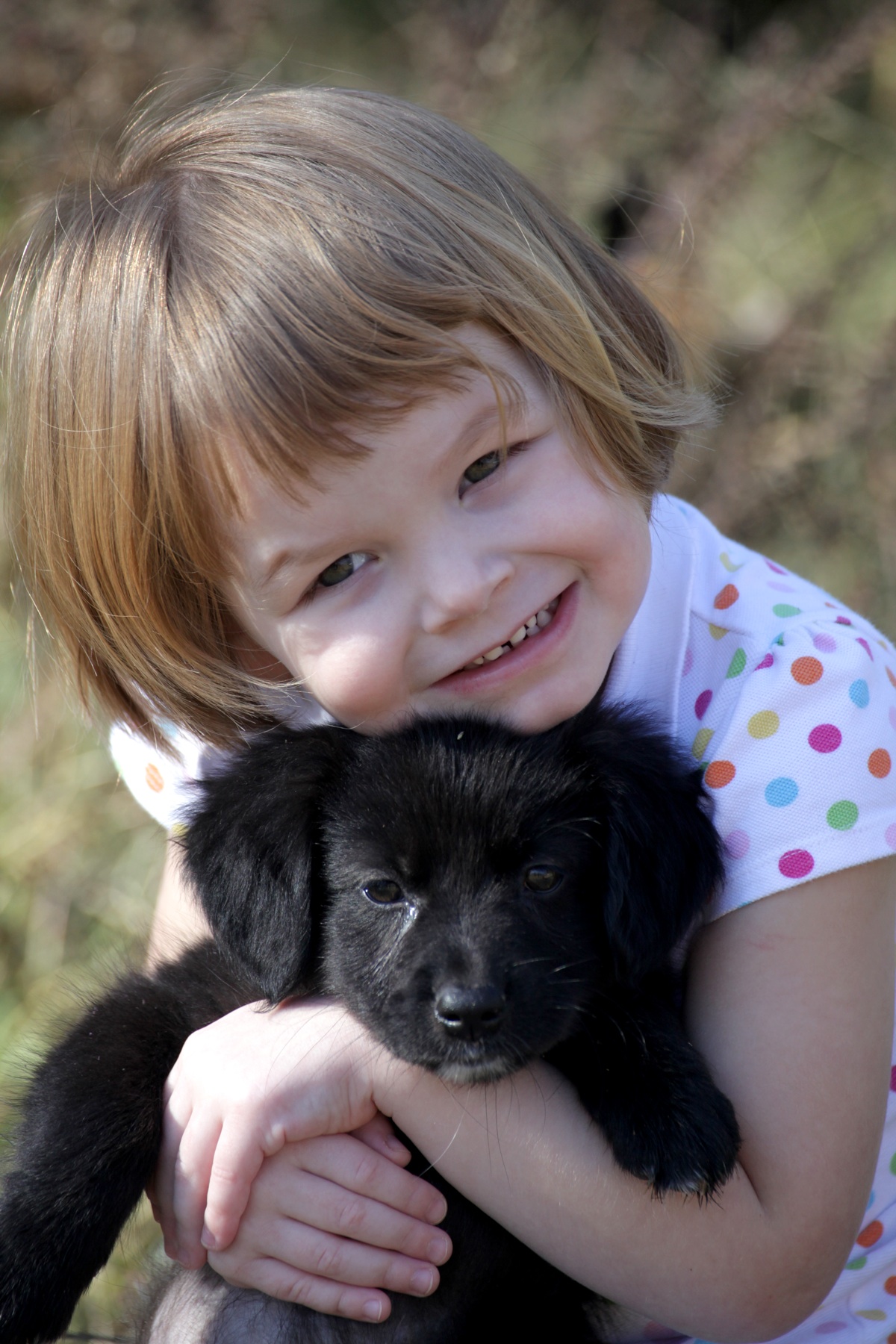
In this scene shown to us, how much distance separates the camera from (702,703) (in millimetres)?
2127

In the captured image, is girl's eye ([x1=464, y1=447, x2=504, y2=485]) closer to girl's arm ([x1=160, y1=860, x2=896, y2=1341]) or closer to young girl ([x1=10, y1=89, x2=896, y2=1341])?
young girl ([x1=10, y1=89, x2=896, y2=1341])

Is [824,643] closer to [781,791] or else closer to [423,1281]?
[781,791]

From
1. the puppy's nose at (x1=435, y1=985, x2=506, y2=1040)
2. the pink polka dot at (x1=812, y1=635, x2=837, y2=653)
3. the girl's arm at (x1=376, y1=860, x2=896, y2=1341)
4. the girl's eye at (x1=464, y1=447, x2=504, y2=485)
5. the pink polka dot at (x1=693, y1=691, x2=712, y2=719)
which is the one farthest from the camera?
the pink polka dot at (x1=693, y1=691, x2=712, y2=719)

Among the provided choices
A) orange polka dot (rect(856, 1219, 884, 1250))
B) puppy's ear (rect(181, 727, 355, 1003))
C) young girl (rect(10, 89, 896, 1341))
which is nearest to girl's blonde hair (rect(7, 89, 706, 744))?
young girl (rect(10, 89, 896, 1341))

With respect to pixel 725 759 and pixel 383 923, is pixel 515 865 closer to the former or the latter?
pixel 383 923

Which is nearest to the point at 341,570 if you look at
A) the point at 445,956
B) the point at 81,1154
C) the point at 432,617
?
the point at 432,617

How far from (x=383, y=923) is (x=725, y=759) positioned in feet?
1.98

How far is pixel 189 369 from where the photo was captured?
6.19 ft

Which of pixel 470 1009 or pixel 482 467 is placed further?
pixel 482 467

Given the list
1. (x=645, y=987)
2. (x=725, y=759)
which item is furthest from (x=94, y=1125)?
(x=725, y=759)

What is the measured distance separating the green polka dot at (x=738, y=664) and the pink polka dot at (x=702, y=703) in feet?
0.16

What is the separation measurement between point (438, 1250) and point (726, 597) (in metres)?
1.20

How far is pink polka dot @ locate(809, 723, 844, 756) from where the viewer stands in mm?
1909

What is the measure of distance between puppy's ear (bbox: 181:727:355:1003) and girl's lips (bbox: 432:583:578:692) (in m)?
0.23
